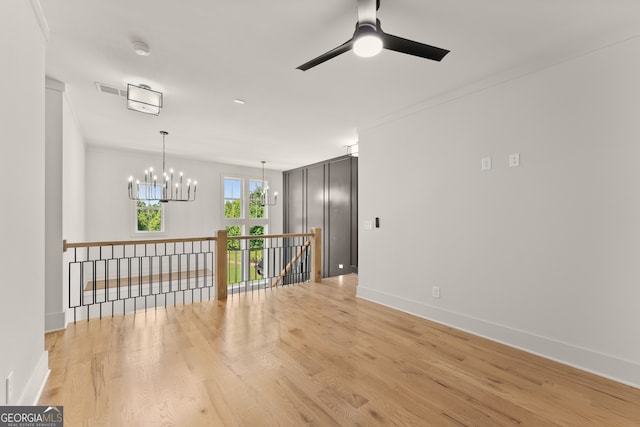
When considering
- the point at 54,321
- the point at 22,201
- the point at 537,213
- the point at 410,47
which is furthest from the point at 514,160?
the point at 54,321

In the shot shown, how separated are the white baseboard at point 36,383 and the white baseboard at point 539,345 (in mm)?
3537

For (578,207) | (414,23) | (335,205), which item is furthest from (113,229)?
(578,207)

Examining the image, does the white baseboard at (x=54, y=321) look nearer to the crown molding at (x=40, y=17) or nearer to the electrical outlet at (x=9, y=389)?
the electrical outlet at (x=9, y=389)

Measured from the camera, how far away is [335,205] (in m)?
6.93

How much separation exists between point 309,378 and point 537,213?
8.18 feet

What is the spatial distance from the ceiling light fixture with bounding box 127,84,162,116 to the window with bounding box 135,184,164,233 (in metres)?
3.69

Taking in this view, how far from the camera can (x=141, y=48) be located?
2.33 metres

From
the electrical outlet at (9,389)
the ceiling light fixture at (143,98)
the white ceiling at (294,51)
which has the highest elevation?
the white ceiling at (294,51)

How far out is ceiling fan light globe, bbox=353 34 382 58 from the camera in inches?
68.4

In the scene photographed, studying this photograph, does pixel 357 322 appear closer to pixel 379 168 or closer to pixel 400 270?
pixel 400 270

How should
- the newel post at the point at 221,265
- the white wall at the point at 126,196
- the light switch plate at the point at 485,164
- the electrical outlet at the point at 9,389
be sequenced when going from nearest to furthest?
the electrical outlet at the point at 9,389 → the light switch plate at the point at 485,164 → the newel post at the point at 221,265 → the white wall at the point at 126,196

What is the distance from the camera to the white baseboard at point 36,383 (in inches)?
68.2

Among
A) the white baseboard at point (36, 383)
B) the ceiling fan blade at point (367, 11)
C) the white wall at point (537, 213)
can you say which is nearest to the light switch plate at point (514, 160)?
the white wall at point (537, 213)

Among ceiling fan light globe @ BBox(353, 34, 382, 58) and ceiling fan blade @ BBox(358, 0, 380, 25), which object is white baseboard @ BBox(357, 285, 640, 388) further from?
ceiling fan blade @ BBox(358, 0, 380, 25)
